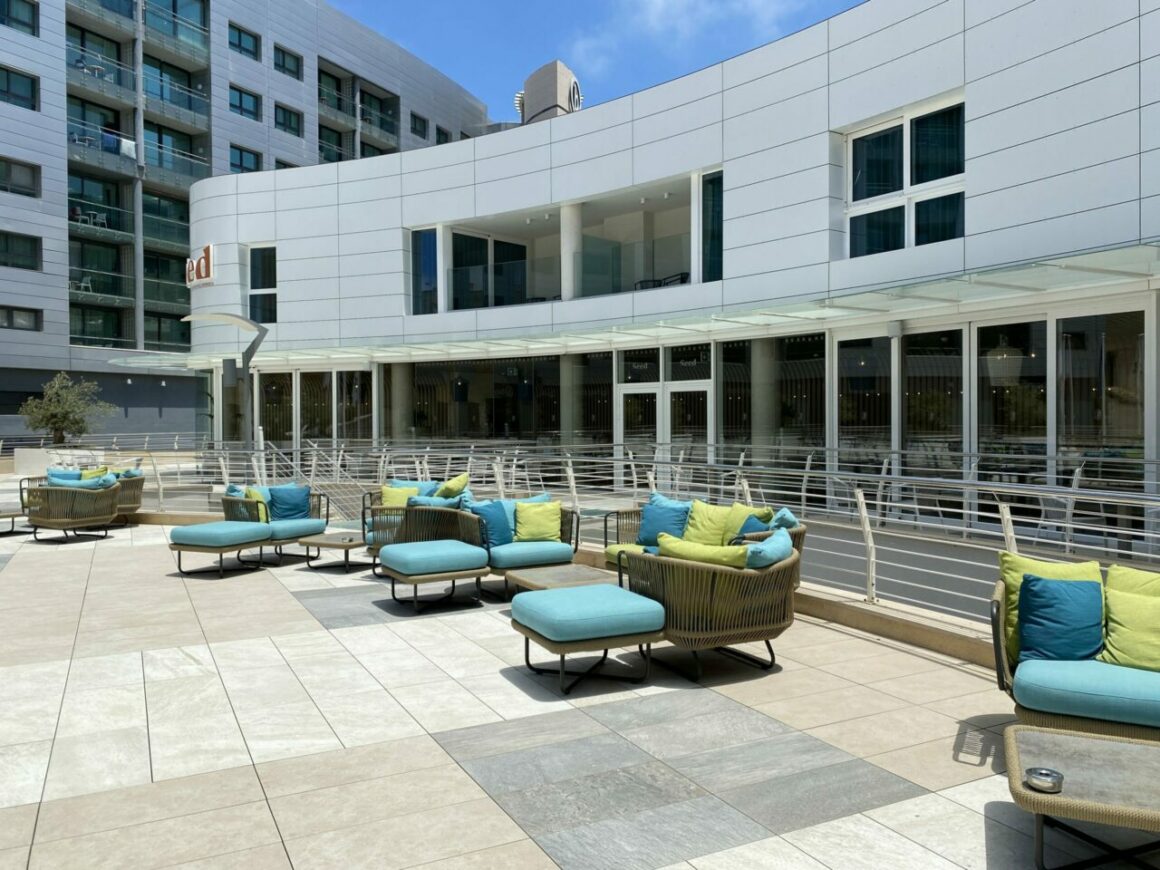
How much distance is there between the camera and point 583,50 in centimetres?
4725

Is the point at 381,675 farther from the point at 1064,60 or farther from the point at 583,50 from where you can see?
the point at 583,50

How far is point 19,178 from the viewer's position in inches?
1374

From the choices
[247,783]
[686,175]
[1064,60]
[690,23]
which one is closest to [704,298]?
[686,175]

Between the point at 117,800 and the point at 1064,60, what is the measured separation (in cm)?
1302

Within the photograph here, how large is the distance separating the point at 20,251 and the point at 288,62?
16343 mm

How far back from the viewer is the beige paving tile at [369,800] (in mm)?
3729

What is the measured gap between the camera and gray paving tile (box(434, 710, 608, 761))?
4598mm

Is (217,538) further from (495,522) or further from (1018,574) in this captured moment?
(1018,574)

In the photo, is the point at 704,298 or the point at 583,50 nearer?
the point at 704,298

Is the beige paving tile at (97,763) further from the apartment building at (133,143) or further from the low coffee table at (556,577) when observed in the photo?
the apartment building at (133,143)

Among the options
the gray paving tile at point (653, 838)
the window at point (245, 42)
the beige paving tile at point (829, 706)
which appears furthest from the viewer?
the window at point (245, 42)

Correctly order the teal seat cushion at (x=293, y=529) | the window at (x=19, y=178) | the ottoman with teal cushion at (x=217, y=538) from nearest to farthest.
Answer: the ottoman with teal cushion at (x=217, y=538), the teal seat cushion at (x=293, y=529), the window at (x=19, y=178)

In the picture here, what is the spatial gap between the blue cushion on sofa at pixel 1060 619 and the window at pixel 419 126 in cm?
4973

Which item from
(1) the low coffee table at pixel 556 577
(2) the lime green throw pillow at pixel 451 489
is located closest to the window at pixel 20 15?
(2) the lime green throw pillow at pixel 451 489
